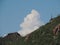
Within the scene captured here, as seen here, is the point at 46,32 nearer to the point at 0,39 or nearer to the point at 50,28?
the point at 50,28

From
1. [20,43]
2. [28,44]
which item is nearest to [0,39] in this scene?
[20,43]

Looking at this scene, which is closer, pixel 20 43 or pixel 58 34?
pixel 58 34

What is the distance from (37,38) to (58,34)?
198 inches

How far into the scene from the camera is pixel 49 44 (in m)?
38.7

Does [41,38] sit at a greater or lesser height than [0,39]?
lesser

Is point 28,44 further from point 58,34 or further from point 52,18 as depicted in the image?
point 52,18

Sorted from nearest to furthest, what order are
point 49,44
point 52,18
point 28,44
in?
point 49,44 < point 28,44 < point 52,18

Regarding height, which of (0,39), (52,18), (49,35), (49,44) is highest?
(0,39)

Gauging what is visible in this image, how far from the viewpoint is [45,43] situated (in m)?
40.2

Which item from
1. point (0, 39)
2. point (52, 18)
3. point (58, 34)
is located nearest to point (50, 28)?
point (58, 34)

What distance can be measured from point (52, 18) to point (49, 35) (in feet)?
37.4

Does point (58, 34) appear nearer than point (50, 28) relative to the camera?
Yes

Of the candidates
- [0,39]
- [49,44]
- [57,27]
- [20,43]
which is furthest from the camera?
[0,39]

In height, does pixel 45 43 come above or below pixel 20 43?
below
